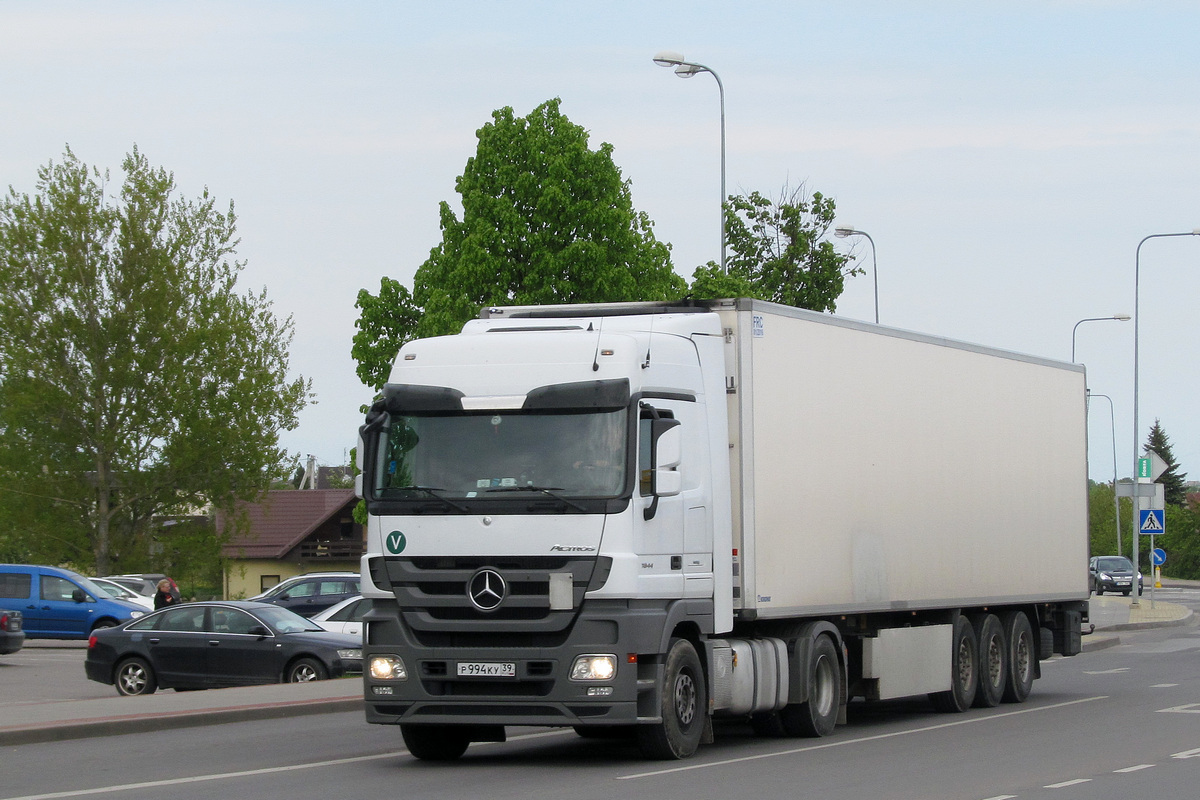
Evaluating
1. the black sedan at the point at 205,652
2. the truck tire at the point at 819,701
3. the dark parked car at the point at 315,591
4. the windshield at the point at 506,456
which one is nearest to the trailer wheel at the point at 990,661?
the truck tire at the point at 819,701

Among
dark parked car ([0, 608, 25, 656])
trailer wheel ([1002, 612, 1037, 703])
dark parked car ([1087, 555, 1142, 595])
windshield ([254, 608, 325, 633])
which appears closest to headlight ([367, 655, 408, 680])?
trailer wheel ([1002, 612, 1037, 703])

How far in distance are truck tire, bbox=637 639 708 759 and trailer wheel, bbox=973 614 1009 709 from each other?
21.4 ft

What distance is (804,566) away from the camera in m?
14.9

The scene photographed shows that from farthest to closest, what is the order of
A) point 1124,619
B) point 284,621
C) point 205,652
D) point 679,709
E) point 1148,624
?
point 1124,619 → point 1148,624 → point 284,621 → point 205,652 → point 679,709

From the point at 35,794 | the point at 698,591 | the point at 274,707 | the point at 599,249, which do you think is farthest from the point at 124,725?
the point at 599,249

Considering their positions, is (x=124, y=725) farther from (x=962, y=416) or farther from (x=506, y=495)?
(x=962, y=416)

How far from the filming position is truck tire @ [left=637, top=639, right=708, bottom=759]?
12.7m

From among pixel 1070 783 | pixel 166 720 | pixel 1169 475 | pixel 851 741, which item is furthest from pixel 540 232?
pixel 1169 475

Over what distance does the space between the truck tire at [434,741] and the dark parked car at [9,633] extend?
17926mm

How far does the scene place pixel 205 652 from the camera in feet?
74.2

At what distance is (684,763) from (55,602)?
2693cm

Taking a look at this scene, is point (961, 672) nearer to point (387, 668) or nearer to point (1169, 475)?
point (387, 668)

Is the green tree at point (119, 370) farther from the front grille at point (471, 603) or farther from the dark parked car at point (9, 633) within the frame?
the front grille at point (471, 603)

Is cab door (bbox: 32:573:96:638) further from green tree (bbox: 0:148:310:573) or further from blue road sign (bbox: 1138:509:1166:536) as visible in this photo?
blue road sign (bbox: 1138:509:1166:536)
